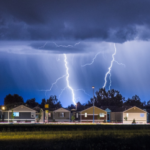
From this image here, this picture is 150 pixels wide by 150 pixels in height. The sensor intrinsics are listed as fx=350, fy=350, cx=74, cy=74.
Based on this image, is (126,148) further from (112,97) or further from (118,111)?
(112,97)

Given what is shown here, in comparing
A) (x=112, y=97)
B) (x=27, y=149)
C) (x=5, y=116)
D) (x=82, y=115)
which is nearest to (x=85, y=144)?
(x=27, y=149)

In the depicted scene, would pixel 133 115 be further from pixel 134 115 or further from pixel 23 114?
pixel 23 114

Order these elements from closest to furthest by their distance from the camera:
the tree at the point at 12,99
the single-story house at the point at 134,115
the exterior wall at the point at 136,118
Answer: the exterior wall at the point at 136,118
the single-story house at the point at 134,115
the tree at the point at 12,99

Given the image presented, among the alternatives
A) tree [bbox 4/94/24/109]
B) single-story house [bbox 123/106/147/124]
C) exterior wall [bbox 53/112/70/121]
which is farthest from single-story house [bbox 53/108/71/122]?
tree [bbox 4/94/24/109]

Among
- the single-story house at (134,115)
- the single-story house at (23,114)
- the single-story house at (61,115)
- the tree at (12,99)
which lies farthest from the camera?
the tree at (12,99)

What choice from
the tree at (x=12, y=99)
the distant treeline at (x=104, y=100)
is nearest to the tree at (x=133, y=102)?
the distant treeline at (x=104, y=100)

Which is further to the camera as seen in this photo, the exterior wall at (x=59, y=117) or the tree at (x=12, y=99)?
the tree at (x=12, y=99)

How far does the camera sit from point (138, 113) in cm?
10150

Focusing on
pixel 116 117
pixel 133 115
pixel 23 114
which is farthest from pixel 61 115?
pixel 133 115

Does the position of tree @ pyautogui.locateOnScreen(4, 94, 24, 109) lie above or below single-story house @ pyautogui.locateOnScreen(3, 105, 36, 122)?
above

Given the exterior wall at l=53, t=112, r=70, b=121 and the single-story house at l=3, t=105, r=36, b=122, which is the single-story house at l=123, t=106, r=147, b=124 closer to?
the exterior wall at l=53, t=112, r=70, b=121

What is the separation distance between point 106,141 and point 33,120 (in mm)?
78022

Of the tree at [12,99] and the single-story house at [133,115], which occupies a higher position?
the tree at [12,99]

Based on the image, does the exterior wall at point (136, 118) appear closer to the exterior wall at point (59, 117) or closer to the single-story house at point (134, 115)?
the single-story house at point (134, 115)
